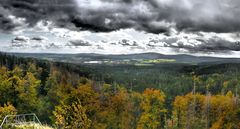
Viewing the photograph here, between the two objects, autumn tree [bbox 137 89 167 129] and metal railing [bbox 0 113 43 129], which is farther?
autumn tree [bbox 137 89 167 129]

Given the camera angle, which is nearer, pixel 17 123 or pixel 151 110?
pixel 17 123

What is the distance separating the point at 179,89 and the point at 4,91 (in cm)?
11846

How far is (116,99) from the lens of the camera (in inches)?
2928

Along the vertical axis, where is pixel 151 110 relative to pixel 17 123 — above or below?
below

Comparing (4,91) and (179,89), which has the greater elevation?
(4,91)

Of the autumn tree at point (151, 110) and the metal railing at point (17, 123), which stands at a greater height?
the metal railing at point (17, 123)

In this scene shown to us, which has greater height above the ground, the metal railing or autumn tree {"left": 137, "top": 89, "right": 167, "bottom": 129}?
the metal railing

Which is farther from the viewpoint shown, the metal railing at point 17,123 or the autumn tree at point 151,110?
the autumn tree at point 151,110

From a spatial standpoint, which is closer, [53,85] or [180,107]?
[180,107]

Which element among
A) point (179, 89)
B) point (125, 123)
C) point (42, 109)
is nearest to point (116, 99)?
point (125, 123)

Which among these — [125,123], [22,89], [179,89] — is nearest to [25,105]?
[22,89]

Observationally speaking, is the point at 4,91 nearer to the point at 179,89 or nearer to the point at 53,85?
the point at 53,85

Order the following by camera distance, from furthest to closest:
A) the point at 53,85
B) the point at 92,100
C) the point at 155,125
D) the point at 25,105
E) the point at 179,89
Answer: the point at 179,89 → the point at 53,85 → the point at 155,125 → the point at 25,105 → the point at 92,100

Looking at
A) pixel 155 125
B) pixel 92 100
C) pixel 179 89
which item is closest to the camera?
pixel 92 100
